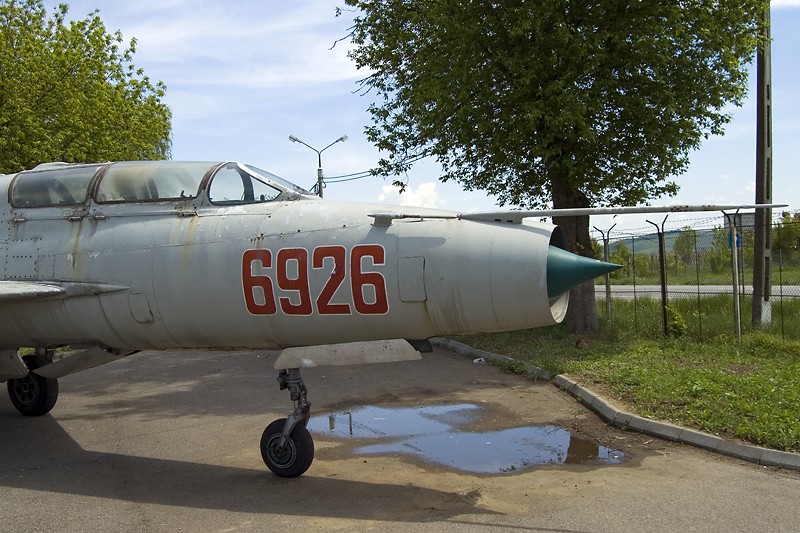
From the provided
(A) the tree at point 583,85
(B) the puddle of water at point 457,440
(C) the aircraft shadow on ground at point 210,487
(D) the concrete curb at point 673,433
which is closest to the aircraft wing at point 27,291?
(C) the aircraft shadow on ground at point 210,487

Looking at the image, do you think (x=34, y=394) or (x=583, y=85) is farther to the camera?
(x=583, y=85)

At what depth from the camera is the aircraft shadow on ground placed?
528cm

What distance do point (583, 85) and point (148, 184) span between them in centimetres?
843

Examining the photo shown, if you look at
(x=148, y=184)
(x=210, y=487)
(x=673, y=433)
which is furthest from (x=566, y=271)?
(x=148, y=184)

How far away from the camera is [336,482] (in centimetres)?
594

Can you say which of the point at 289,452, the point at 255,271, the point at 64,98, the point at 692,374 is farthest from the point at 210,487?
the point at 64,98

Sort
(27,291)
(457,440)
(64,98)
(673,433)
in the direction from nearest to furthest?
(27,291) → (673,433) → (457,440) → (64,98)

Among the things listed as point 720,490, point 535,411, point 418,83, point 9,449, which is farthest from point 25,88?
point 720,490

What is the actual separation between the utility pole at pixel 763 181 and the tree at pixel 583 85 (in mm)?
434

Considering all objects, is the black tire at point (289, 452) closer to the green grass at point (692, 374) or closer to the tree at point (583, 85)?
the green grass at point (692, 374)

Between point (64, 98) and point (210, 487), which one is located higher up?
point (64, 98)

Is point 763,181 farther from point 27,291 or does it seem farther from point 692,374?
point 27,291

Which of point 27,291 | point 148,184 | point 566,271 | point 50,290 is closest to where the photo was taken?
point 566,271

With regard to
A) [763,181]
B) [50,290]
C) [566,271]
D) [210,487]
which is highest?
[763,181]
